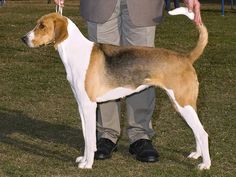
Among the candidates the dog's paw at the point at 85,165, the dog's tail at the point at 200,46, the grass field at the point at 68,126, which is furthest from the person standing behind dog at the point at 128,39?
the dog's tail at the point at 200,46

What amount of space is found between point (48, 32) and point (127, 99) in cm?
144

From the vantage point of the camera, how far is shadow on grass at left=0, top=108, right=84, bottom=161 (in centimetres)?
689

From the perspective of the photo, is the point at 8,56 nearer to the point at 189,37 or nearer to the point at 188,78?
the point at 189,37

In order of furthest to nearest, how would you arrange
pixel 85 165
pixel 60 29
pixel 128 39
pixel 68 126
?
pixel 68 126, pixel 128 39, pixel 85 165, pixel 60 29

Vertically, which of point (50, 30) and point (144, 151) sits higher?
point (50, 30)

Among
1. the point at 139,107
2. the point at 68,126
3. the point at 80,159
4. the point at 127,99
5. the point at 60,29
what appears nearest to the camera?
the point at 60,29

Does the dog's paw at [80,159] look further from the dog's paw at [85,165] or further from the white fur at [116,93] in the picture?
the white fur at [116,93]

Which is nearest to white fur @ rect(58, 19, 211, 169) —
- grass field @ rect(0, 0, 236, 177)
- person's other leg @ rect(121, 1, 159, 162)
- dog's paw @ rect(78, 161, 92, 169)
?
dog's paw @ rect(78, 161, 92, 169)

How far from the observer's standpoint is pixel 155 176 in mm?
6000

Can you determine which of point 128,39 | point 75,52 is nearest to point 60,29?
point 75,52

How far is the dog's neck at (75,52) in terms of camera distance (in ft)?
19.6

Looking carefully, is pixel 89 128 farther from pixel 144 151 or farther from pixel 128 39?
pixel 128 39

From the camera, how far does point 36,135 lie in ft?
24.7

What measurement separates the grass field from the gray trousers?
0.28 m
